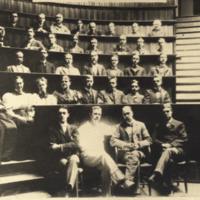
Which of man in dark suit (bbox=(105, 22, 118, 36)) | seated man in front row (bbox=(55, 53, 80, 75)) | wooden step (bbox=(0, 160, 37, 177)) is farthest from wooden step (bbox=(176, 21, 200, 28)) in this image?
wooden step (bbox=(0, 160, 37, 177))

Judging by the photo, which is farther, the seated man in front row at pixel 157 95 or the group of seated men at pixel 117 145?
the seated man in front row at pixel 157 95

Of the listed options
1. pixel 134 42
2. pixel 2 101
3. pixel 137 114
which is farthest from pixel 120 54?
pixel 2 101

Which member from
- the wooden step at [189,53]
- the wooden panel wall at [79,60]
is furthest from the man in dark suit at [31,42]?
the wooden step at [189,53]

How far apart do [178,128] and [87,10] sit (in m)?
3.18

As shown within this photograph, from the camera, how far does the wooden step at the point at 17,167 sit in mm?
3027

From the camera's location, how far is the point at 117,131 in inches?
134

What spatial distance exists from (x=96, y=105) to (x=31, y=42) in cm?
198

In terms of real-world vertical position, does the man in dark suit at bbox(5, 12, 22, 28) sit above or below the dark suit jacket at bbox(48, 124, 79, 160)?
above

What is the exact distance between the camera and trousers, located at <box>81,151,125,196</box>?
3.06 m

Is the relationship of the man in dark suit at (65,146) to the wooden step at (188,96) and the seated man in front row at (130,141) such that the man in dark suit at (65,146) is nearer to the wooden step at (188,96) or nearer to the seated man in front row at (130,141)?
the seated man in front row at (130,141)

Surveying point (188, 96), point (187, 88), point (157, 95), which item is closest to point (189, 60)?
point (187, 88)

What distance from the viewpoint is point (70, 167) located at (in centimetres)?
301

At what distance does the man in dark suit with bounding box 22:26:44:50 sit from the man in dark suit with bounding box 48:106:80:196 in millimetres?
1829

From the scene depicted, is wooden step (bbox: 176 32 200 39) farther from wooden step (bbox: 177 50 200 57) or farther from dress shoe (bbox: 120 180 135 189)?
dress shoe (bbox: 120 180 135 189)
